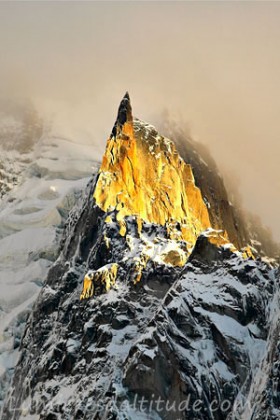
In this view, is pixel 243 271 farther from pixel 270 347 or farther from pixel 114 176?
pixel 114 176

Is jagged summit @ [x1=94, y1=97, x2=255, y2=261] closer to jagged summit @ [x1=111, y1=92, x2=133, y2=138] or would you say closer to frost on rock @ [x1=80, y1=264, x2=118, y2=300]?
jagged summit @ [x1=111, y1=92, x2=133, y2=138]

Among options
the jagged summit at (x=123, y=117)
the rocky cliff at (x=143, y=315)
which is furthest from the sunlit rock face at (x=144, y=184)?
the rocky cliff at (x=143, y=315)

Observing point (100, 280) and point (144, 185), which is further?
point (144, 185)

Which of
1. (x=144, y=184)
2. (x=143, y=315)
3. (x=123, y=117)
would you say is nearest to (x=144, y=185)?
(x=144, y=184)

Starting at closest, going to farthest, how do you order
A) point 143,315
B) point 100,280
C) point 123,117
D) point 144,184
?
point 143,315 → point 100,280 → point 144,184 → point 123,117

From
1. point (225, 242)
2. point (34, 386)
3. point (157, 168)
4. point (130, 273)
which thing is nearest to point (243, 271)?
point (225, 242)

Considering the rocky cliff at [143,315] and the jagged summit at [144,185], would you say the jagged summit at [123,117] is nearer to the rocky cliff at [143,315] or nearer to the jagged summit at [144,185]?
the jagged summit at [144,185]

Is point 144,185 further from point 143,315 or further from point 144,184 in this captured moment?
point 143,315
